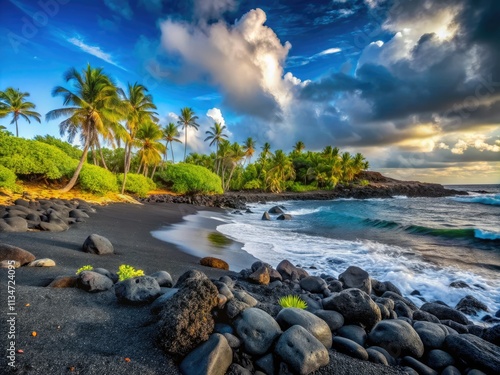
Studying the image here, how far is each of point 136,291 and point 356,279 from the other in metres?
5.40

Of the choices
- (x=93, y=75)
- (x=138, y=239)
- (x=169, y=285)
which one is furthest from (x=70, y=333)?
(x=93, y=75)

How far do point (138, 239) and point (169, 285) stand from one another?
634cm

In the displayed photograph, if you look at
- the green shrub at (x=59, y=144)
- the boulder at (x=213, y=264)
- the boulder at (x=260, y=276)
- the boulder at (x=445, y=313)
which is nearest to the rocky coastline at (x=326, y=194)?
the green shrub at (x=59, y=144)

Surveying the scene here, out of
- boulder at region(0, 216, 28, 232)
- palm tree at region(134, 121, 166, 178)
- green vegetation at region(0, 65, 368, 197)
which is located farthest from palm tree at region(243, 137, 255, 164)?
boulder at region(0, 216, 28, 232)

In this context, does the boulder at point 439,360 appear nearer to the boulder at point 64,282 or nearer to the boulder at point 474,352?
the boulder at point 474,352

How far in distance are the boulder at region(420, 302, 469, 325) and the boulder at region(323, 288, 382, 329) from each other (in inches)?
A: 98.7

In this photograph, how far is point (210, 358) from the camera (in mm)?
2557

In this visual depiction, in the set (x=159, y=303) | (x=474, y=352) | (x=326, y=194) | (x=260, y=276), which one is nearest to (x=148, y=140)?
(x=260, y=276)

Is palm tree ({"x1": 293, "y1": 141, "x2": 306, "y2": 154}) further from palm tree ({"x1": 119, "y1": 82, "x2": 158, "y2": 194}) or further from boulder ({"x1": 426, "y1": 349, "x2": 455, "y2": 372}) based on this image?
boulder ({"x1": 426, "y1": 349, "x2": 455, "y2": 372})

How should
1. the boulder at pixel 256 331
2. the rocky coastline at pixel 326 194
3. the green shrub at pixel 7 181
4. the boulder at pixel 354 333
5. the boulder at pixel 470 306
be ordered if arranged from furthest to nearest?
the rocky coastline at pixel 326 194, the green shrub at pixel 7 181, the boulder at pixel 470 306, the boulder at pixel 354 333, the boulder at pixel 256 331

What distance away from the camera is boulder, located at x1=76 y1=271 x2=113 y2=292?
3793mm

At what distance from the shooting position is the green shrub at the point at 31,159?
1858 cm

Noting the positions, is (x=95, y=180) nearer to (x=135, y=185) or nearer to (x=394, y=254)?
(x=135, y=185)

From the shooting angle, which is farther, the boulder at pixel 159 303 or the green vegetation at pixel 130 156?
the green vegetation at pixel 130 156
